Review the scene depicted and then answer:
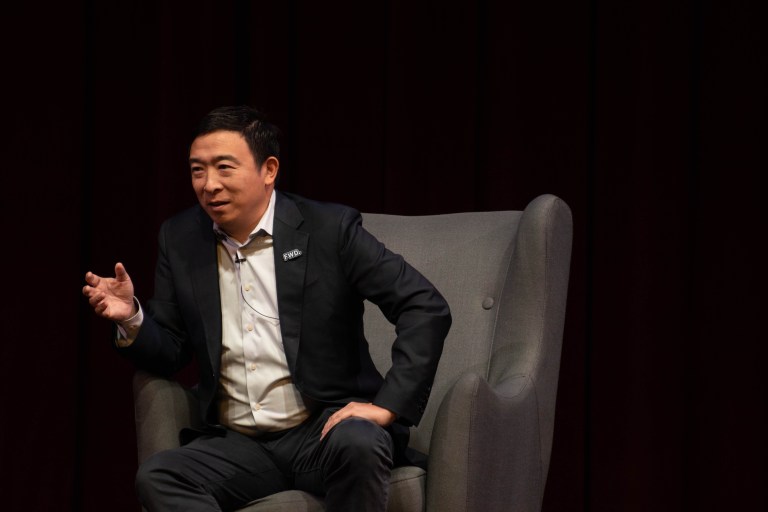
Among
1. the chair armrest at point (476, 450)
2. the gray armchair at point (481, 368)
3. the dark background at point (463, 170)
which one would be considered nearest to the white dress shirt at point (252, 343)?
the gray armchair at point (481, 368)

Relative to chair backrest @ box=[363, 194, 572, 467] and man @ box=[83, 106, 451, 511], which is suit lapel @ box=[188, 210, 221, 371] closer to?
man @ box=[83, 106, 451, 511]

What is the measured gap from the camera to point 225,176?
1.84 metres

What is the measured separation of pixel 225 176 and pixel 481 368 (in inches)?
26.7

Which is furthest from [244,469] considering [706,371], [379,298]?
[706,371]

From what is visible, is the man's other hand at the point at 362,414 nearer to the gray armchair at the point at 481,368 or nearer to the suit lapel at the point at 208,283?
the gray armchair at the point at 481,368

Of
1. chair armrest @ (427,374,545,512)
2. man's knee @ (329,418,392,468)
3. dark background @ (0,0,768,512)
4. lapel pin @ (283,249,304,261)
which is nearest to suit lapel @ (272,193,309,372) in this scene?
lapel pin @ (283,249,304,261)

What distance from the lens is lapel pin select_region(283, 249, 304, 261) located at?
1.89 m

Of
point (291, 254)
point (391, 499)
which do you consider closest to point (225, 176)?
point (291, 254)

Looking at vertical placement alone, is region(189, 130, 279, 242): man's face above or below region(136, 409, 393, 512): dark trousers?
above

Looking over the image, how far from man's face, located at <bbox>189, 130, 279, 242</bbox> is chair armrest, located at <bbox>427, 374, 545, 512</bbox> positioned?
0.54 meters

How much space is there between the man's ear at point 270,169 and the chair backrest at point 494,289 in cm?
43

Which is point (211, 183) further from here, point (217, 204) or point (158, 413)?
point (158, 413)

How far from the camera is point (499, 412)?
1.73 m

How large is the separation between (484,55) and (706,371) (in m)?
1.08
